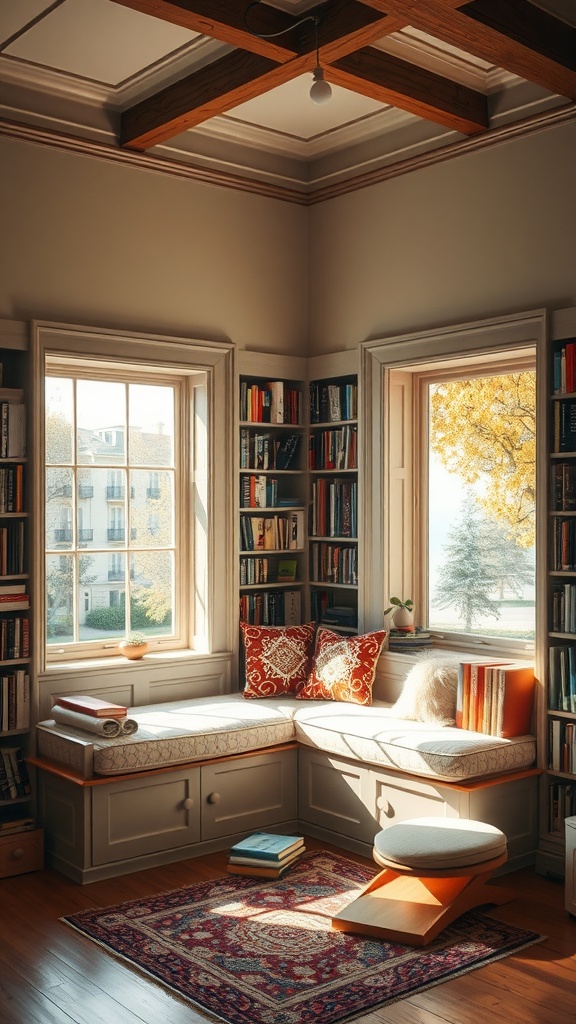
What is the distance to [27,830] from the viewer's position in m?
4.70

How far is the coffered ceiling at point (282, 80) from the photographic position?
3.92 meters

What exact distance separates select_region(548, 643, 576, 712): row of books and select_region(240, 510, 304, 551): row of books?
1.90 metres

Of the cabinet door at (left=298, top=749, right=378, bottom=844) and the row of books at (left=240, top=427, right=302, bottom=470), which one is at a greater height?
the row of books at (left=240, top=427, right=302, bottom=470)

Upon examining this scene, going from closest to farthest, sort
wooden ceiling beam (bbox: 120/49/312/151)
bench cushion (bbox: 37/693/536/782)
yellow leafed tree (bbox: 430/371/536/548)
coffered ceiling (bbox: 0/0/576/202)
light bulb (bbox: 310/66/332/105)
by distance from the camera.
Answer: light bulb (bbox: 310/66/332/105) → coffered ceiling (bbox: 0/0/576/202) → wooden ceiling beam (bbox: 120/49/312/151) → bench cushion (bbox: 37/693/536/782) → yellow leafed tree (bbox: 430/371/536/548)

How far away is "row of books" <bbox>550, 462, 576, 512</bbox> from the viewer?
4500mm

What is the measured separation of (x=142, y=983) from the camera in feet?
11.4

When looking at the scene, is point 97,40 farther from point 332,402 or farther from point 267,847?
point 267,847

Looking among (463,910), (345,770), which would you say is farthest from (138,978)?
(345,770)

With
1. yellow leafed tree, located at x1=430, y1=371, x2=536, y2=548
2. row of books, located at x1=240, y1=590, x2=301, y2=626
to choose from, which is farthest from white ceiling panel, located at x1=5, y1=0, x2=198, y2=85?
row of books, located at x1=240, y1=590, x2=301, y2=626

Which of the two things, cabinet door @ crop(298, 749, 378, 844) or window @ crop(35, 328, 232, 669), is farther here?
window @ crop(35, 328, 232, 669)

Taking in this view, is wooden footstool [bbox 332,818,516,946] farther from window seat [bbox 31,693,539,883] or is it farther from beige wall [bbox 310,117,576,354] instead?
beige wall [bbox 310,117,576,354]

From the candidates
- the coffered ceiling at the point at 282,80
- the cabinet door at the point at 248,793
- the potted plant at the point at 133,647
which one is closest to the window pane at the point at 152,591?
the potted plant at the point at 133,647

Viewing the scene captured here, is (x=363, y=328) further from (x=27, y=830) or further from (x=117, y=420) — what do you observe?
(x=27, y=830)

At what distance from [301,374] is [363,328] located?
0.55m
